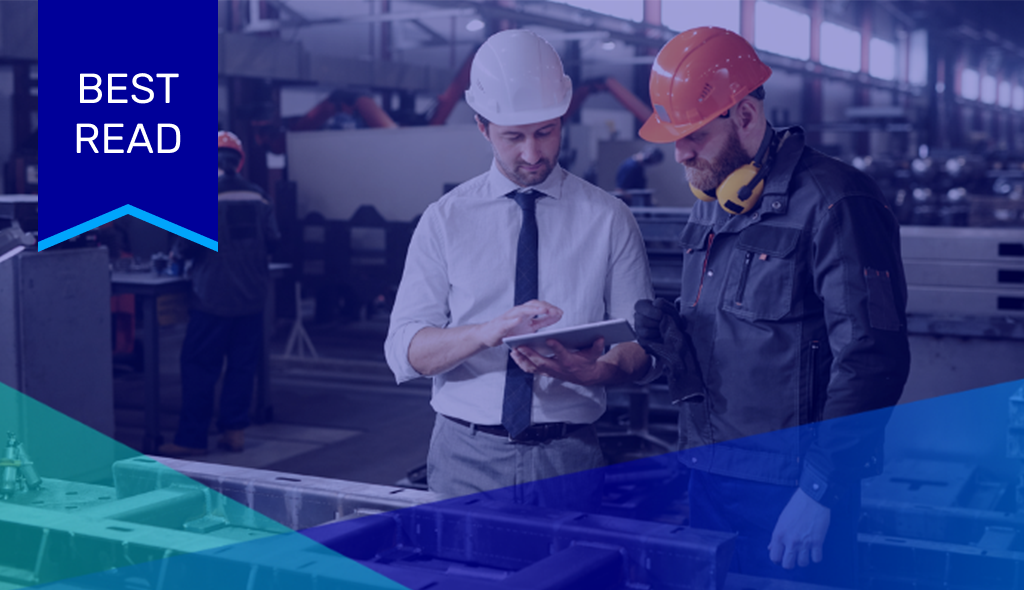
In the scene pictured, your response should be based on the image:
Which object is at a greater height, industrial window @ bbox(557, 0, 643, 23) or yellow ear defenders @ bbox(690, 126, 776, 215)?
industrial window @ bbox(557, 0, 643, 23)

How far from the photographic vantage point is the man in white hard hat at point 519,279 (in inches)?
74.6

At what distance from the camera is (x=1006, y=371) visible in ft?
10.7

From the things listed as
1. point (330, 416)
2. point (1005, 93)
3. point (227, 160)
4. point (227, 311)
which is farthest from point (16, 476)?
point (1005, 93)

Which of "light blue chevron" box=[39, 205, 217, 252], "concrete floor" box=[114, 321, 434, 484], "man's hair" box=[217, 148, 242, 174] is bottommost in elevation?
"concrete floor" box=[114, 321, 434, 484]

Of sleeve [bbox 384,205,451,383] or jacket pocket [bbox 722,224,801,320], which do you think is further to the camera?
sleeve [bbox 384,205,451,383]

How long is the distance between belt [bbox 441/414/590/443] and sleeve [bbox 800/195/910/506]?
0.49m

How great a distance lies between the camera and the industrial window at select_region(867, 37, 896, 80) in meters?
21.8

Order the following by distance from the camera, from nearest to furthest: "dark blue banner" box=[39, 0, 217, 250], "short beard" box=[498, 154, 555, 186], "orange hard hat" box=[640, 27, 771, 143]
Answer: "orange hard hat" box=[640, 27, 771, 143]
"short beard" box=[498, 154, 555, 186]
"dark blue banner" box=[39, 0, 217, 250]

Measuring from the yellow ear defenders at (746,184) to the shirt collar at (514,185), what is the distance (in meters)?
0.32

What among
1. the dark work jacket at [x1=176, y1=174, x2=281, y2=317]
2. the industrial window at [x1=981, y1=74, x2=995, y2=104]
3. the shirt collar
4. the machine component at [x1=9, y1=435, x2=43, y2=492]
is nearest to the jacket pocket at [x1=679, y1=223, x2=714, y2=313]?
the shirt collar

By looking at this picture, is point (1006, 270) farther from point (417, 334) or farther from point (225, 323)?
point (225, 323)

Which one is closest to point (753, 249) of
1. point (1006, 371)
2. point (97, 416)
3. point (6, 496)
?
point (6, 496)

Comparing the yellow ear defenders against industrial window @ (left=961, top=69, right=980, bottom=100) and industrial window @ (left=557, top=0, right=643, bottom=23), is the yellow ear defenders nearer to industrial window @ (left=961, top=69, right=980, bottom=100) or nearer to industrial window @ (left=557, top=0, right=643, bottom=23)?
industrial window @ (left=557, top=0, right=643, bottom=23)

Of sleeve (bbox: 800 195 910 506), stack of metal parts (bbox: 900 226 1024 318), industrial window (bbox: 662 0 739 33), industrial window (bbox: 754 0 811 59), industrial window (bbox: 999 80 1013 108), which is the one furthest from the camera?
industrial window (bbox: 999 80 1013 108)
